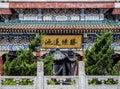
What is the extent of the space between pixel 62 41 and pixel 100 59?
6.60m

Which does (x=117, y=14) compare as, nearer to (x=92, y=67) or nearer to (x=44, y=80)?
(x=92, y=67)

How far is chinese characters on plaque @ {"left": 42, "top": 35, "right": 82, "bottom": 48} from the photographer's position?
23703 millimetres

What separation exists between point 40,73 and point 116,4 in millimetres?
11408

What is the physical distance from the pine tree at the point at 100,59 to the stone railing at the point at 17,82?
346cm

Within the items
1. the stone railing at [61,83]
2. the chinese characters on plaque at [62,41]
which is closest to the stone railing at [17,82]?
the stone railing at [61,83]

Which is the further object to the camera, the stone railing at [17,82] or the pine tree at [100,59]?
the pine tree at [100,59]

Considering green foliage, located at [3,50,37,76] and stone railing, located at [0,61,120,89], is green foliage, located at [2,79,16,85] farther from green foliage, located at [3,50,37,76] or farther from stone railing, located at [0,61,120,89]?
green foliage, located at [3,50,37,76]

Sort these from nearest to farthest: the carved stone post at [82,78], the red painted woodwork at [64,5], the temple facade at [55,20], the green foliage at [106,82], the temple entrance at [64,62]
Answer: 1. the carved stone post at [82,78]
2. the green foliage at [106,82]
3. the temple entrance at [64,62]
4. the temple facade at [55,20]
5. the red painted woodwork at [64,5]

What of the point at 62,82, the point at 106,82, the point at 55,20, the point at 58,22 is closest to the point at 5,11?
the point at 55,20

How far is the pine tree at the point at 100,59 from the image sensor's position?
17344 millimetres

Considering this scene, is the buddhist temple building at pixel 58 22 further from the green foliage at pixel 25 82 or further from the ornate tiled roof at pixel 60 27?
the green foliage at pixel 25 82

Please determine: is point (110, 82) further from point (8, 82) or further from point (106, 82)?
point (8, 82)

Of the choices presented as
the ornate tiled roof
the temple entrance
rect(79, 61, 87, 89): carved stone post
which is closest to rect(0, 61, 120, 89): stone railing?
rect(79, 61, 87, 89): carved stone post

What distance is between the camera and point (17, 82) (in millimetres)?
14781
